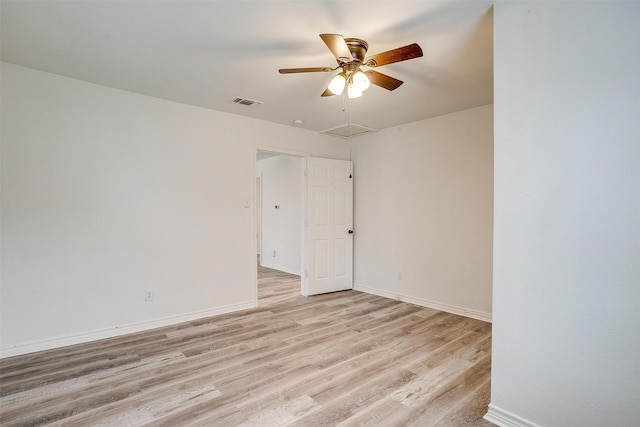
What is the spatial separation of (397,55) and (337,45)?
0.41 m

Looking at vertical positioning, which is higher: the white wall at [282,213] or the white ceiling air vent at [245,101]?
the white ceiling air vent at [245,101]

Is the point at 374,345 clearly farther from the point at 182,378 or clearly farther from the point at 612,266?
the point at 612,266

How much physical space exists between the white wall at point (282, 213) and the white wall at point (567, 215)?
A: 177 inches

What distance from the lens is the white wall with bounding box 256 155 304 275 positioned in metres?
6.39

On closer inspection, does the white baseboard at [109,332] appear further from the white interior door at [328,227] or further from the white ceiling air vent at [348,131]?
the white ceiling air vent at [348,131]

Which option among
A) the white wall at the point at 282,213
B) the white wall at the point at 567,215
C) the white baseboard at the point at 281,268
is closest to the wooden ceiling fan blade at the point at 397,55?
the white wall at the point at 567,215

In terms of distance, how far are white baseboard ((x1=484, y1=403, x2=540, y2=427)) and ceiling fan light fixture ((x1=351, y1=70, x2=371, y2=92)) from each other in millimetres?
2299

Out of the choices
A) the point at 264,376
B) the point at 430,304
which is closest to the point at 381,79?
the point at 264,376

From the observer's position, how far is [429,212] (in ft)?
14.0

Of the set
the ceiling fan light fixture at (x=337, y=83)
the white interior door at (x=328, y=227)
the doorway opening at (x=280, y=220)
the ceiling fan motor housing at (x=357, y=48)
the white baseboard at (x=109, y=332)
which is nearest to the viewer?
the ceiling fan motor housing at (x=357, y=48)

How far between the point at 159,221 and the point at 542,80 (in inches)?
143

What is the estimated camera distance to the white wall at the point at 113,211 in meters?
2.77

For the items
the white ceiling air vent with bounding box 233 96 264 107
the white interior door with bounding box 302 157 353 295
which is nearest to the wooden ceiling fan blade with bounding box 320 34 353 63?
the white ceiling air vent with bounding box 233 96 264 107

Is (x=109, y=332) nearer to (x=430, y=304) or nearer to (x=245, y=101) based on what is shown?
(x=245, y=101)
